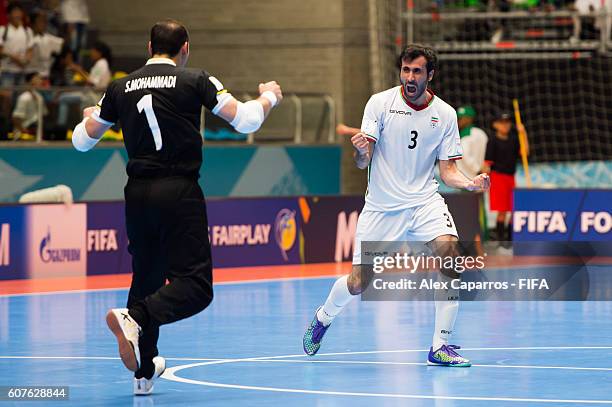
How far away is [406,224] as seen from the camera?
10797 millimetres

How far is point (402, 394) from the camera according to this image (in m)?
9.22

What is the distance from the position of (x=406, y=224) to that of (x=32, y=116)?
11.3m

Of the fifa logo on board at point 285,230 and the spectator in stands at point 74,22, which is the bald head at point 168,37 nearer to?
the fifa logo on board at point 285,230

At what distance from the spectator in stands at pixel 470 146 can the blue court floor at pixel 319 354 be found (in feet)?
21.4

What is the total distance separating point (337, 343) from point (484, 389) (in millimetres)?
2831

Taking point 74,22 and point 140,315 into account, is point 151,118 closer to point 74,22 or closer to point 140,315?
point 140,315

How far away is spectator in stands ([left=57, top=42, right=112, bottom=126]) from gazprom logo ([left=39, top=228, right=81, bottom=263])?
3.38 metres

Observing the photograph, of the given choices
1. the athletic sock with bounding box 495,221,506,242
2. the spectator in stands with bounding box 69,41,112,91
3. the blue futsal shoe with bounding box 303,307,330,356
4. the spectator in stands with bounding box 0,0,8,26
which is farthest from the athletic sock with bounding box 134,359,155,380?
the spectator in stands with bounding box 0,0,8,26

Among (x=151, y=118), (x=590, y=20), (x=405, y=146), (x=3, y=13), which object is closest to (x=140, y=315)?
(x=151, y=118)

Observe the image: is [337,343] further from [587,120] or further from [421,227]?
[587,120]

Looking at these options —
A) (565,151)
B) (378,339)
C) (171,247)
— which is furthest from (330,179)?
(171,247)

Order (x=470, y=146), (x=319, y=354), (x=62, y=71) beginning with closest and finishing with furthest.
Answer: (x=319, y=354), (x=470, y=146), (x=62, y=71)

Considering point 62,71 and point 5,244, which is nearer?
point 5,244

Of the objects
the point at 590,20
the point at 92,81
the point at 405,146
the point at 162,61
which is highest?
the point at 590,20
